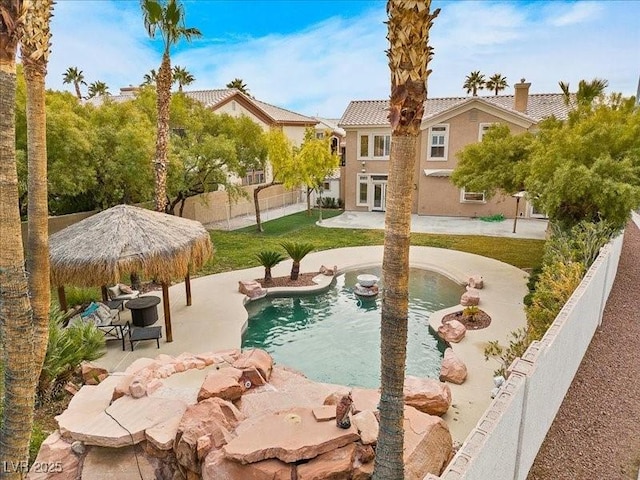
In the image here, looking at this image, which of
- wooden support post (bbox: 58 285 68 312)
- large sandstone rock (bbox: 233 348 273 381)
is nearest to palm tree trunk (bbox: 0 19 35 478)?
large sandstone rock (bbox: 233 348 273 381)

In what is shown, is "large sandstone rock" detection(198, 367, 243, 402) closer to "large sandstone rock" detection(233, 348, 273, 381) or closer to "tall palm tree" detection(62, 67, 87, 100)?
"large sandstone rock" detection(233, 348, 273, 381)

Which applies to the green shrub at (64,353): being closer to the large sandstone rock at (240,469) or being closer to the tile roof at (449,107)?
the large sandstone rock at (240,469)

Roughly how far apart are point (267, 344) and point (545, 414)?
6.88 m

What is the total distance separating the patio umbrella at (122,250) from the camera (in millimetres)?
10008

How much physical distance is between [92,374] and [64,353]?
64 centimetres

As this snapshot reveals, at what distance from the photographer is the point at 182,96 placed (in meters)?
22.6

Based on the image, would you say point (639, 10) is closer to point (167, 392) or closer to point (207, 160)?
point (167, 392)

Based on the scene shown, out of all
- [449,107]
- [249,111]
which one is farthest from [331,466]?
[249,111]

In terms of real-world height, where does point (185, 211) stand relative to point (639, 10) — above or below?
below

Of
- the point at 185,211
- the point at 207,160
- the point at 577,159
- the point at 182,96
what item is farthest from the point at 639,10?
the point at 185,211

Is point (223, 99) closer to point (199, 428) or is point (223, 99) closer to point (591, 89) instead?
point (591, 89)

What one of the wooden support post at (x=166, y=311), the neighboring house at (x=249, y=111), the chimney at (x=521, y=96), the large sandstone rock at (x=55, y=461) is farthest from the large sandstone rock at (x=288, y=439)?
the chimney at (x=521, y=96)

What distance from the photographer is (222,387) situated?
698 cm

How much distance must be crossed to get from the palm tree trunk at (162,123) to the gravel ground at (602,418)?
44.0ft
